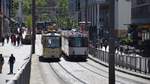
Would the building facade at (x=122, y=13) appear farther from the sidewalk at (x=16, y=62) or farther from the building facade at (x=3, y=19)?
the sidewalk at (x=16, y=62)

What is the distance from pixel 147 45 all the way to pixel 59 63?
16.4 meters

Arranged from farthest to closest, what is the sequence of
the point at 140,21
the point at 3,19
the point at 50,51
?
the point at 3,19 → the point at 140,21 → the point at 50,51

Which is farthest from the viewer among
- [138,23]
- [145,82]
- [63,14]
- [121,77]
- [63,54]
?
[63,14]

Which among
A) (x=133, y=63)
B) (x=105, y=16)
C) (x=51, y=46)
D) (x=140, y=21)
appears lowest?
(x=133, y=63)

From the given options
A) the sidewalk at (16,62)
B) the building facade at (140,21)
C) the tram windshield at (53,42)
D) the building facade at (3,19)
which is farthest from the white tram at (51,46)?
the building facade at (3,19)

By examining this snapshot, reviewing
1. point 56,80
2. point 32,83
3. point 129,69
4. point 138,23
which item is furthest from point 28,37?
point 32,83

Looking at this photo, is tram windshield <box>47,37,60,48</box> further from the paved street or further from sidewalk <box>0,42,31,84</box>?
the paved street

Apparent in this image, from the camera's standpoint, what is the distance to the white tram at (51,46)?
165ft

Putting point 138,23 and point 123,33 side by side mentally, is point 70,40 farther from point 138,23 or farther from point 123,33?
point 123,33

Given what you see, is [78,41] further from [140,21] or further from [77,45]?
[140,21]

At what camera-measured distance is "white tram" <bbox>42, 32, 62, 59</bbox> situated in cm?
5038

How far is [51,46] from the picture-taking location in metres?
50.6

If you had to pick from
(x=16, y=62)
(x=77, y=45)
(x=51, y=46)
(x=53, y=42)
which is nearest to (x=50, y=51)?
(x=51, y=46)

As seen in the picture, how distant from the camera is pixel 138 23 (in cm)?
7662
